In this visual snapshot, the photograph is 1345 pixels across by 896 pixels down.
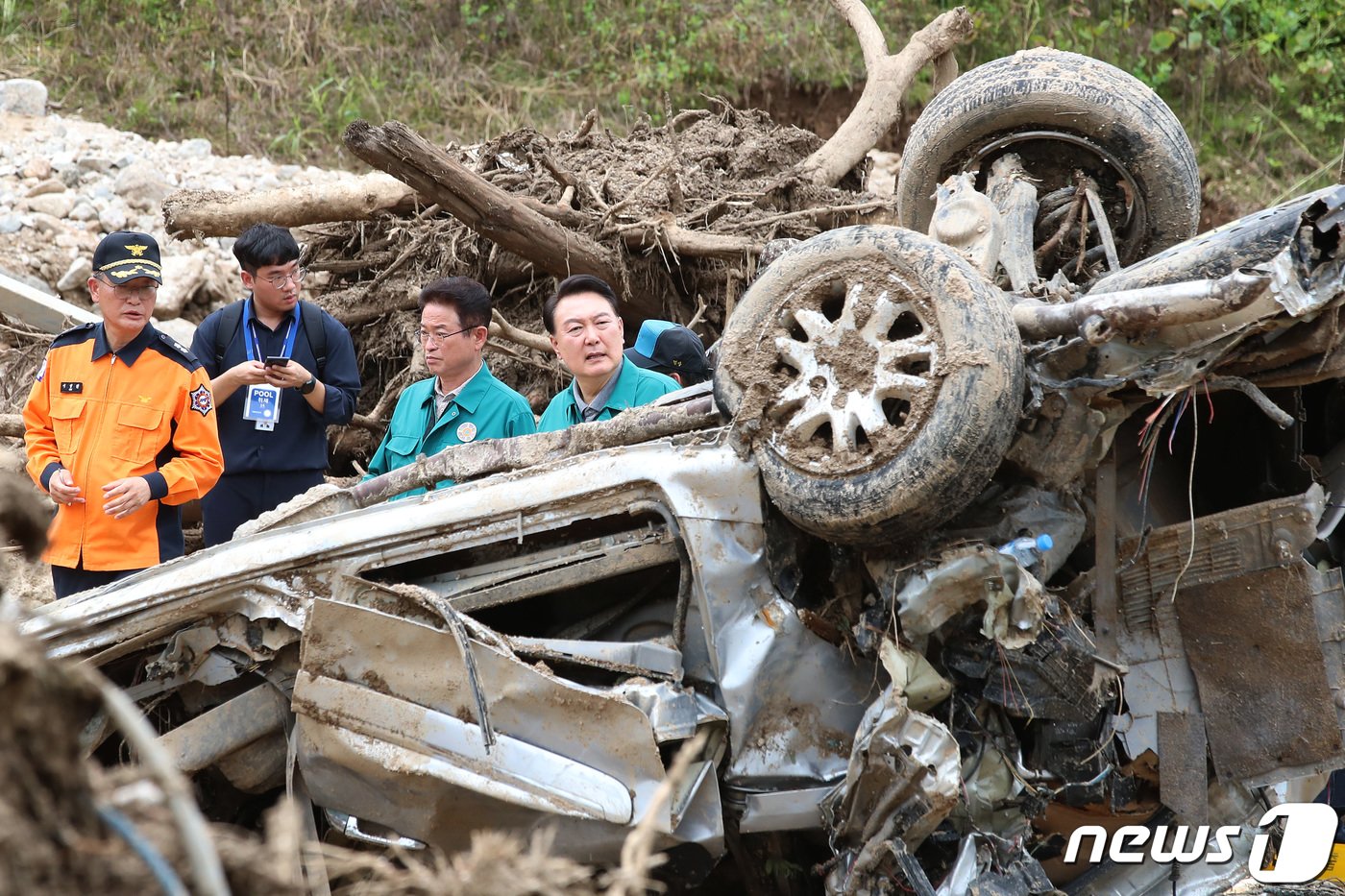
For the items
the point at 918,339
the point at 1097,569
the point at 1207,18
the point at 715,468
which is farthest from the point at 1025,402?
the point at 1207,18

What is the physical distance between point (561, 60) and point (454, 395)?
7.74 metres

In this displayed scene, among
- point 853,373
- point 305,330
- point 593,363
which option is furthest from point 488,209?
point 853,373

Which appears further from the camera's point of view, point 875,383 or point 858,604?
point 858,604

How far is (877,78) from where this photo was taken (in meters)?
8.12

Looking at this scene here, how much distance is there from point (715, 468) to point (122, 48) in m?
9.37

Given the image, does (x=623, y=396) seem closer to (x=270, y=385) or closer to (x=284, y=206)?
(x=270, y=385)

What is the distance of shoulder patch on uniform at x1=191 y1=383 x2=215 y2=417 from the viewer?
14.6 feet

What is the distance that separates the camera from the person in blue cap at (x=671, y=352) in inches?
205

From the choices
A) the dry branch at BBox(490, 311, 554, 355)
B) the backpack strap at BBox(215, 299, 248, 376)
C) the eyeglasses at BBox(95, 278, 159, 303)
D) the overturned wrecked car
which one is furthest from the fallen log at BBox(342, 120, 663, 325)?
the overturned wrecked car

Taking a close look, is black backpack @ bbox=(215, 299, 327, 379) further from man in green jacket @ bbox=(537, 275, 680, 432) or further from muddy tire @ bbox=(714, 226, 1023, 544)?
muddy tire @ bbox=(714, 226, 1023, 544)

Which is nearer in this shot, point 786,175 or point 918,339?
point 918,339

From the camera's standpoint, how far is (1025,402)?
3338 millimetres

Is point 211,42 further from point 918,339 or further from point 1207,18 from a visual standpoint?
point 918,339

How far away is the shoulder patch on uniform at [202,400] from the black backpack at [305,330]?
1.69 feet
